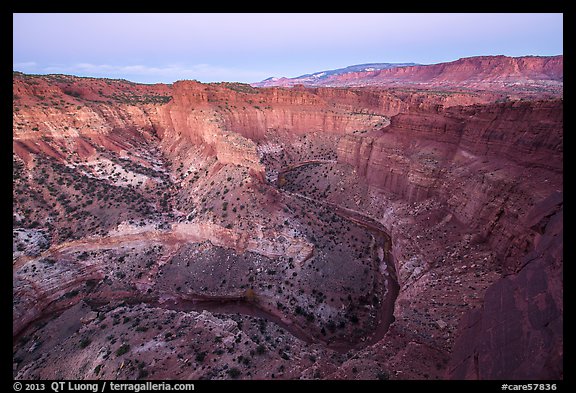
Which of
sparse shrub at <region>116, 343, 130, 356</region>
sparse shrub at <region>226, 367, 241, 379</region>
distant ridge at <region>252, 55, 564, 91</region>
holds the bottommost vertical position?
sparse shrub at <region>226, 367, 241, 379</region>

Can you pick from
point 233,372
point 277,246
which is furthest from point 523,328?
point 277,246

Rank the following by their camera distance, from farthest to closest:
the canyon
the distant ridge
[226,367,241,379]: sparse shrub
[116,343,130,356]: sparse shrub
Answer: the distant ridge, [116,343,130,356]: sparse shrub, [226,367,241,379]: sparse shrub, the canyon

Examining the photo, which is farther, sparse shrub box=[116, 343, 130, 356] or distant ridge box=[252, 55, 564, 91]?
distant ridge box=[252, 55, 564, 91]

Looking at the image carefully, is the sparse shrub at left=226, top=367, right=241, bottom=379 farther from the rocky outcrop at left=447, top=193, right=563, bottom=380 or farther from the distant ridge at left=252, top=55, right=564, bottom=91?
the distant ridge at left=252, top=55, right=564, bottom=91

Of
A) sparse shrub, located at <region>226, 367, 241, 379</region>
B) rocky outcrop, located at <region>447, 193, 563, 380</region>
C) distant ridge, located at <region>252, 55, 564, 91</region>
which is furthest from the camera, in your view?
distant ridge, located at <region>252, 55, 564, 91</region>

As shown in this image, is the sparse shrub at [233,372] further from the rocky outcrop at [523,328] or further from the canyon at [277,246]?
the rocky outcrop at [523,328]

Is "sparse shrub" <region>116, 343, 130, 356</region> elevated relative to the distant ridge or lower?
lower

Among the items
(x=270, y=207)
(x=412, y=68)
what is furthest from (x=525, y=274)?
(x=412, y=68)

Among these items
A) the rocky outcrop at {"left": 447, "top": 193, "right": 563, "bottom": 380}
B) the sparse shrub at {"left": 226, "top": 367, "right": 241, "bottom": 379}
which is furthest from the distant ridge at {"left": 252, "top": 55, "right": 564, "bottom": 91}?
the sparse shrub at {"left": 226, "top": 367, "right": 241, "bottom": 379}
